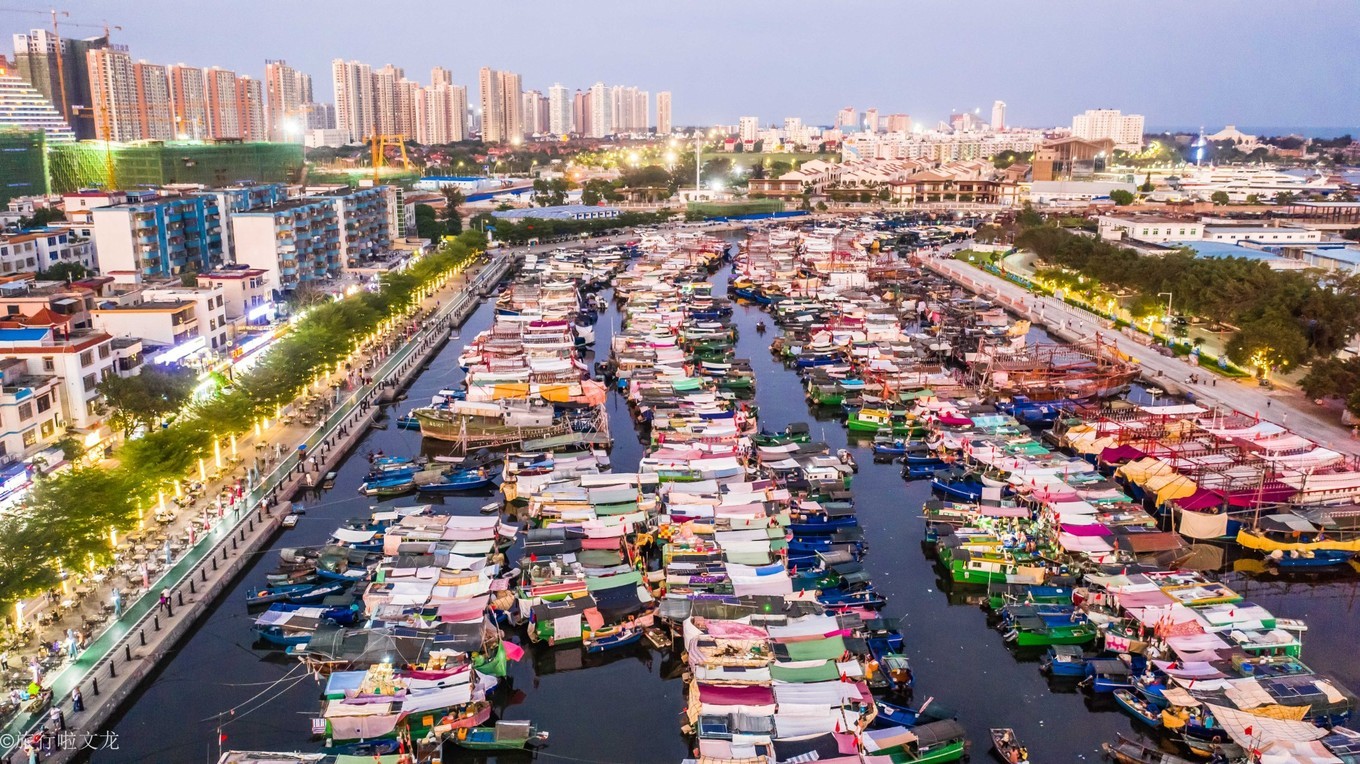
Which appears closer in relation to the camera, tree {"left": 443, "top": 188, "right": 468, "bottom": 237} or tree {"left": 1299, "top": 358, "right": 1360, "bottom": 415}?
tree {"left": 1299, "top": 358, "right": 1360, "bottom": 415}

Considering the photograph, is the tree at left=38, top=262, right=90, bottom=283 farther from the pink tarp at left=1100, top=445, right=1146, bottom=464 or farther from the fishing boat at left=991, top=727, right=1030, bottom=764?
the fishing boat at left=991, top=727, right=1030, bottom=764

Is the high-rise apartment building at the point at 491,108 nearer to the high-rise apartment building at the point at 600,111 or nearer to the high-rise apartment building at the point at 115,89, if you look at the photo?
the high-rise apartment building at the point at 600,111

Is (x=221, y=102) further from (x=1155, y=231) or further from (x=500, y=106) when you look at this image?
(x=1155, y=231)

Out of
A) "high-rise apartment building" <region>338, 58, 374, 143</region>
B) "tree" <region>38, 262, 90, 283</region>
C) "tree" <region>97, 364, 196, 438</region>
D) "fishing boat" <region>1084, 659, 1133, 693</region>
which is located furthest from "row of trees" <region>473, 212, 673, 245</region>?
"high-rise apartment building" <region>338, 58, 374, 143</region>

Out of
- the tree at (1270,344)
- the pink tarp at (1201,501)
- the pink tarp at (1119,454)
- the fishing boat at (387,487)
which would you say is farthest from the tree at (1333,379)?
the fishing boat at (387,487)

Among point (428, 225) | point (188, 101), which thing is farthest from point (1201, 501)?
point (188, 101)

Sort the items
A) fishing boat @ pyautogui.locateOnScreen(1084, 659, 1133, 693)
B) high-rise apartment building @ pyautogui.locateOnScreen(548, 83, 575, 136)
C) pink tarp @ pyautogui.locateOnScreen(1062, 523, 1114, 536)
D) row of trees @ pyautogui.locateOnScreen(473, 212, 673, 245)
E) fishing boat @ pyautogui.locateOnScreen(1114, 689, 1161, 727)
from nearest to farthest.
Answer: fishing boat @ pyautogui.locateOnScreen(1114, 689, 1161, 727), fishing boat @ pyautogui.locateOnScreen(1084, 659, 1133, 693), pink tarp @ pyautogui.locateOnScreen(1062, 523, 1114, 536), row of trees @ pyautogui.locateOnScreen(473, 212, 673, 245), high-rise apartment building @ pyautogui.locateOnScreen(548, 83, 575, 136)

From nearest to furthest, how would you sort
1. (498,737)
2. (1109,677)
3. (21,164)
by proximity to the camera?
(498,737)
(1109,677)
(21,164)

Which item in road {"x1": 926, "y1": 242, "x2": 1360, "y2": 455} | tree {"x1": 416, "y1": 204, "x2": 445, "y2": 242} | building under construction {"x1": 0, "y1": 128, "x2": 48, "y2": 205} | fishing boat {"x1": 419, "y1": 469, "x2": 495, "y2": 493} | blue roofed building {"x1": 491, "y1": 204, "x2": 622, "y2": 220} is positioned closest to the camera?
fishing boat {"x1": 419, "y1": 469, "x2": 495, "y2": 493}
